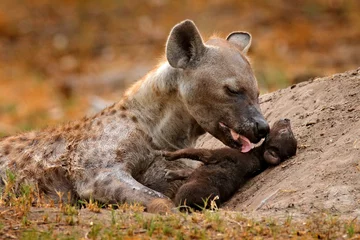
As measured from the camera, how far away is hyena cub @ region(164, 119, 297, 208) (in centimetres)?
624

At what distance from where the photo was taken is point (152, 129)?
281 inches

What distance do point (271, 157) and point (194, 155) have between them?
0.62 meters

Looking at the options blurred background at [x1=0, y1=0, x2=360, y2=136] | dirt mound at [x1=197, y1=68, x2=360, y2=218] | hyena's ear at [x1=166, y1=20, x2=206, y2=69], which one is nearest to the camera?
dirt mound at [x1=197, y1=68, x2=360, y2=218]

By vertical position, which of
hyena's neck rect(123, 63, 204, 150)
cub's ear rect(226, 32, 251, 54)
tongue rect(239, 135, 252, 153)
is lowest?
tongue rect(239, 135, 252, 153)

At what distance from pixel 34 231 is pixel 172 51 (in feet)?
7.56

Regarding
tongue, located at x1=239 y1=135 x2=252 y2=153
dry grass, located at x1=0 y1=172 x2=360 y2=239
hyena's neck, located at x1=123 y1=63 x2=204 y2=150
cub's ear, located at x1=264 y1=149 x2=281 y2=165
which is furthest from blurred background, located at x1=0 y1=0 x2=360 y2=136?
dry grass, located at x1=0 y1=172 x2=360 y2=239

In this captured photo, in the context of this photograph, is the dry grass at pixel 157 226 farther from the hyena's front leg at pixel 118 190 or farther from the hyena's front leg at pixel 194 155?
the hyena's front leg at pixel 194 155

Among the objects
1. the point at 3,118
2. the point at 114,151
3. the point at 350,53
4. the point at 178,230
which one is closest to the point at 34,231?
the point at 178,230

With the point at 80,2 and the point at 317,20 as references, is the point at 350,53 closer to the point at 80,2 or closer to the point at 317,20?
the point at 317,20

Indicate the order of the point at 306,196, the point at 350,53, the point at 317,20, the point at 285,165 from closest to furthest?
the point at 306,196 < the point at 285,165 < the point at 350,53 < the point at 317,20

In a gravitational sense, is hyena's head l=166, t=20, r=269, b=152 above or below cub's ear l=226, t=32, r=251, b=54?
below

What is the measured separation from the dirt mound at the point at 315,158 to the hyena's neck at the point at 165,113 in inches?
29.4

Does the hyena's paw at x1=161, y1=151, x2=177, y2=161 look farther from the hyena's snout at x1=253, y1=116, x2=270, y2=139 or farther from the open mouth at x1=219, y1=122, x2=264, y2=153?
the hyena's snout at x1=253, y1=116, x2=270, y2=139

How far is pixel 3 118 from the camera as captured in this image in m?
14.3
